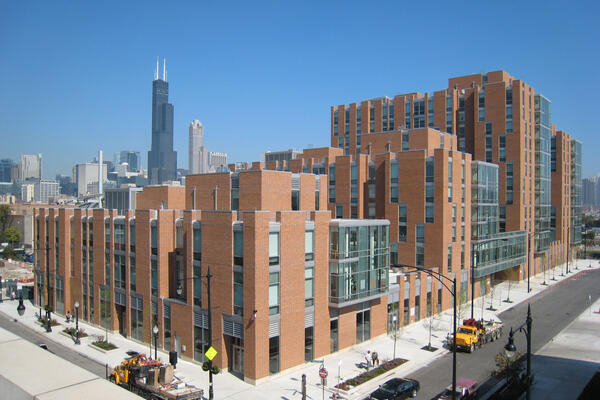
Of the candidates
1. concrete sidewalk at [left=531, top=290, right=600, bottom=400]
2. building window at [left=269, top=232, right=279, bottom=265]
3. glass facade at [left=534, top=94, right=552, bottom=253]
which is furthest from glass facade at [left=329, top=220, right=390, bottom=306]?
glass facade at [left=534, top=94, right=552, bottom=253]

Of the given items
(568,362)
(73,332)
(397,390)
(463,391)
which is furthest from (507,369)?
(73,332)

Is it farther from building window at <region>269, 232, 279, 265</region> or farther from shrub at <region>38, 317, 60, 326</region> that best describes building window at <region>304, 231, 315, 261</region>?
shrub at <region>38, 317, 60, 326</region>

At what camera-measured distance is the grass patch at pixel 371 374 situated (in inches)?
1148

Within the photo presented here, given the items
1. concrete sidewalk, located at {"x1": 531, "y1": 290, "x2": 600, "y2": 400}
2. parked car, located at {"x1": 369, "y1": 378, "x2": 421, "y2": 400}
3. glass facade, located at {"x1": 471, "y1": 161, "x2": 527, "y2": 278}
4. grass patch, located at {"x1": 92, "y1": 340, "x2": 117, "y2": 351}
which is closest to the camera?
parked car, located at {"x1": 369, "y1": 378, "x2": 421, "y2": 400}

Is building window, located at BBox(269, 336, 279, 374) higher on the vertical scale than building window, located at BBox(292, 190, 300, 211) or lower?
lower

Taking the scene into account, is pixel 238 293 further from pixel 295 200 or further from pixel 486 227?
pixel 486 227

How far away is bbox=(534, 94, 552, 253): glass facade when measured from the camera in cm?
7500

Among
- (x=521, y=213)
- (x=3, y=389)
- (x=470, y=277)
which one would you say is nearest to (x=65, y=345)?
(x=3, y=389)

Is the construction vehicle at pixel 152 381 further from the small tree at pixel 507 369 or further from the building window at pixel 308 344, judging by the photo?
the small tree at pixel 507 369

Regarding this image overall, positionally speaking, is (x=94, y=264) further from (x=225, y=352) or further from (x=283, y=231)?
(x=283, y=231)

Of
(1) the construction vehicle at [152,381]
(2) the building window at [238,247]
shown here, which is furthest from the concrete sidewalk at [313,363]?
(2) the building window at [238,247]

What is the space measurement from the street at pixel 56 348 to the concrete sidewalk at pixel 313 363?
0.57 m

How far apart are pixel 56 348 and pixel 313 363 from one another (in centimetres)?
2191

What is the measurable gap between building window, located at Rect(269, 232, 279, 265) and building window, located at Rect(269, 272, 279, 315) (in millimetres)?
858
